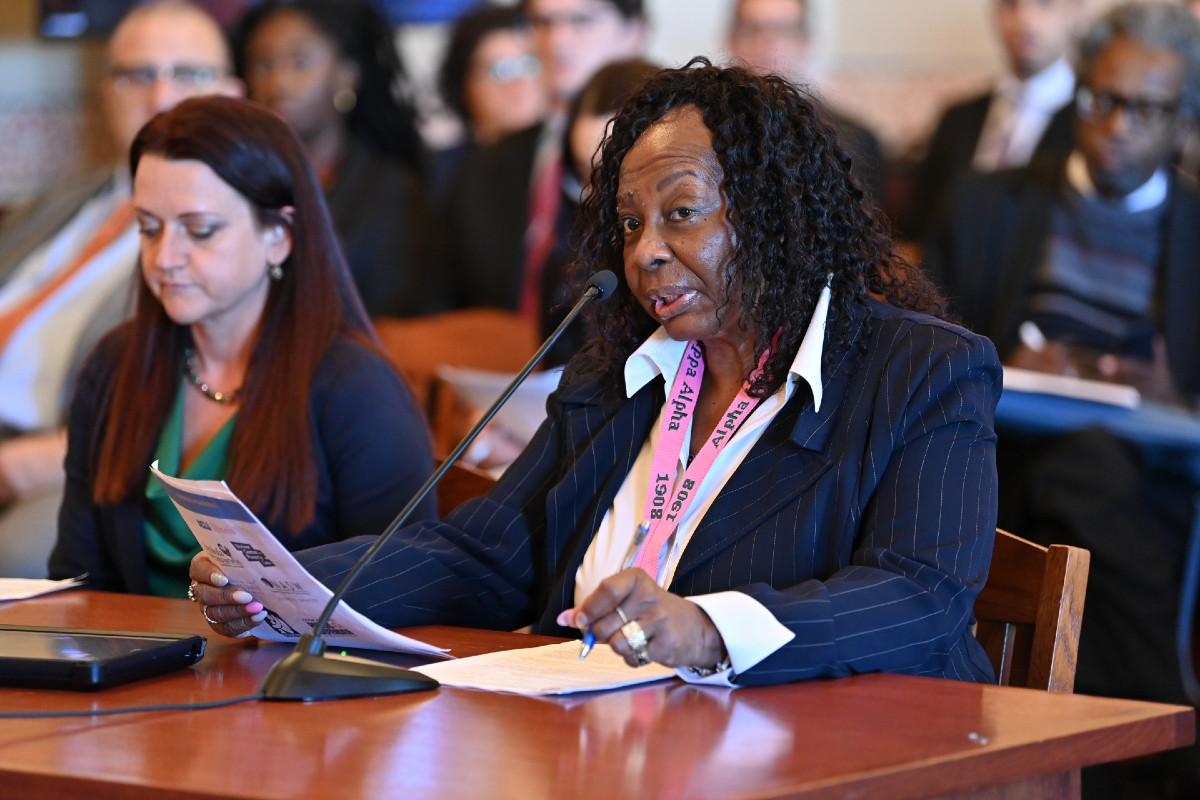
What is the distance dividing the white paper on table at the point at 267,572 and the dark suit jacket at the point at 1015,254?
2.38 meters

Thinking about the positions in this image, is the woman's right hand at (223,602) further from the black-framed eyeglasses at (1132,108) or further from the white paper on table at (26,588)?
the black-framed eyeglasses at (1132,108)

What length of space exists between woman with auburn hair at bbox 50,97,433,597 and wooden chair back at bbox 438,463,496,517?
0.06 metres

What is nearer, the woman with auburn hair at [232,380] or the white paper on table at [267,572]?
the white paper on table at [267,572]

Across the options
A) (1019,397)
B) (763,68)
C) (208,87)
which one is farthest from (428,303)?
(763,68)

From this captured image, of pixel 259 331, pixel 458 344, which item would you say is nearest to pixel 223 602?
pixel 259 331

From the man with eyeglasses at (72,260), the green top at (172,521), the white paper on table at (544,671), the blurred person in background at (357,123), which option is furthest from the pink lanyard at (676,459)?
the blurred person in background at (357,123)

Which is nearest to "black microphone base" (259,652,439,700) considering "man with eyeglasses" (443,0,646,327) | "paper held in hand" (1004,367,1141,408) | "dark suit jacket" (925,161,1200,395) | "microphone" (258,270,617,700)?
"microphone" (258,270,617,700)

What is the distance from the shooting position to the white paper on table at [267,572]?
1451mm

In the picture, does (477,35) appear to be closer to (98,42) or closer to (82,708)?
(98,42)

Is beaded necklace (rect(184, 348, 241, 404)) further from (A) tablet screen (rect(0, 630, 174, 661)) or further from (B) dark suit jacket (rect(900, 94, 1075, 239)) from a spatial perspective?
(B) dark suit jacket (rect(900, 94, 1075, 239))

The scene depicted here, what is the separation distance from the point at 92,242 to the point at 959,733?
3137 mm

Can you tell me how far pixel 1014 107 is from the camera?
4.78 m

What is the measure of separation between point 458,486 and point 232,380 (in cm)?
47

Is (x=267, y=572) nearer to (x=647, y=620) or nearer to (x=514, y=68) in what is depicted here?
(x=647, y=620)
